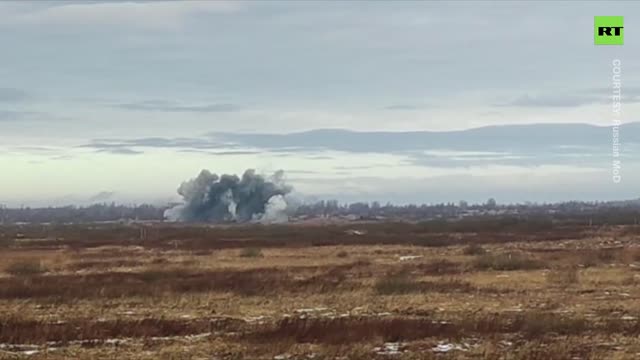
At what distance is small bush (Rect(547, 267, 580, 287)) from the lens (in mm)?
34562

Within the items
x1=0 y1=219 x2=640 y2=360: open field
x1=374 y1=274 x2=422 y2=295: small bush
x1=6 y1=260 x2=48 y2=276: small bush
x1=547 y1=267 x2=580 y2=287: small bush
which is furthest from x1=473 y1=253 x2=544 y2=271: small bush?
x1=6 y1=260 x2=48 y2=276: small bush

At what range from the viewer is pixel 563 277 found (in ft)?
119

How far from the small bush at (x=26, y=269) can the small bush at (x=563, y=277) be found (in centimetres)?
2313

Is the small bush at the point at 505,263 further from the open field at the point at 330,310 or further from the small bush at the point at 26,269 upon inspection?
the small bush at the point at 26,269

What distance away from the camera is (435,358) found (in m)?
17.7

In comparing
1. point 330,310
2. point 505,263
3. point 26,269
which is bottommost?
point 330,310

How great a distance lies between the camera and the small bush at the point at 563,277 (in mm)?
34562

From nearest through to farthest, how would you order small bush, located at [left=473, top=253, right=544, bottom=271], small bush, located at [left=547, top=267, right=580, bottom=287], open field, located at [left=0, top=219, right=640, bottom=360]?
open field, located at [left=0, top=219, right=640, bottom=360] < small bush, located at [left=547, top=267, right=580, bottom=287] < small bush, located at [left=473, top=253, right=544, bottom=271]

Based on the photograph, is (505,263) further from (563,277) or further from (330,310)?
(330,310)

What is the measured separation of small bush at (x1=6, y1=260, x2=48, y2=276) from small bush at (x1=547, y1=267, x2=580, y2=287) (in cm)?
2313

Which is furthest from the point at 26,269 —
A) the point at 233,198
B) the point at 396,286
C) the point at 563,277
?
the point at 233,198

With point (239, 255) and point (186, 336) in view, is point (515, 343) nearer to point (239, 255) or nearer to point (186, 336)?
point (186, 336)

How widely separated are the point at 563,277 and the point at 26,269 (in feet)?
83.9

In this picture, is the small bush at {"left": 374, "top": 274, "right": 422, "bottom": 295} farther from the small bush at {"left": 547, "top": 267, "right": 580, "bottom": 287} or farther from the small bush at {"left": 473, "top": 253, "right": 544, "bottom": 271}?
the small bush at {"left": 473, "top": 253, "right": 544, "bottom": 271}
